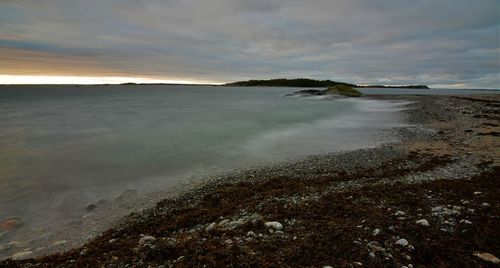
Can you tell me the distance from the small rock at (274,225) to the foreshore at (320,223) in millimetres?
20

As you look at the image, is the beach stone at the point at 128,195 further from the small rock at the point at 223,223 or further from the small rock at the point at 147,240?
the small rock at the point at 223,223

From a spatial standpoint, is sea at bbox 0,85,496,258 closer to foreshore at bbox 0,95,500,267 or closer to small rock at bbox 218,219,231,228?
foreshore at bbox 0,95,500,267

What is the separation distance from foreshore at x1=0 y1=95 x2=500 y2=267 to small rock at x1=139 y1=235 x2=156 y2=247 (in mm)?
22

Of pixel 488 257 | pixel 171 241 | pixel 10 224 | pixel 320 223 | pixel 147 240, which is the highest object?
pixel 488 257

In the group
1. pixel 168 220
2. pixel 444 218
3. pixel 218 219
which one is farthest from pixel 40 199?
pixel 444 218

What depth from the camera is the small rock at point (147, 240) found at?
217 inches

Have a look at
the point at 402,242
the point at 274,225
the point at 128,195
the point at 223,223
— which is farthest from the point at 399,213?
the point at 128,195

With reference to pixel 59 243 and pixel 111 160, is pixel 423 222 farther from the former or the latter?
pixel 111 160

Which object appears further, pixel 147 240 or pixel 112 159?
pixel 112 159

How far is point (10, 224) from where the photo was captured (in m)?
7.63

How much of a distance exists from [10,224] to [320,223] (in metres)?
7.90

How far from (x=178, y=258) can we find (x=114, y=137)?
1947cm

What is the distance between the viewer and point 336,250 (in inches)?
187

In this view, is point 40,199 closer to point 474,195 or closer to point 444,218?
point 444,218
